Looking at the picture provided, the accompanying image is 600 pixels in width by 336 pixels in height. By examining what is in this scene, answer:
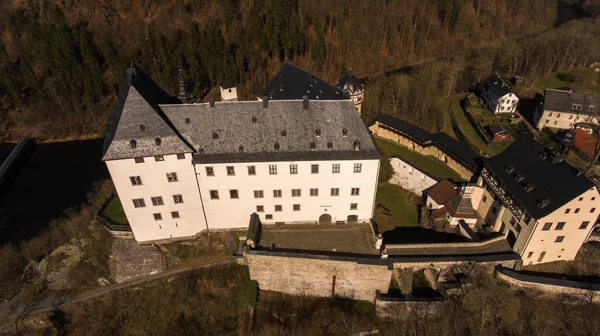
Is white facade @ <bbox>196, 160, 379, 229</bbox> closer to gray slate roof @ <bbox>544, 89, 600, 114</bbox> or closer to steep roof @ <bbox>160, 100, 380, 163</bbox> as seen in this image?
steep roof @ <bbox>160, 100, 380, 163</bbox>

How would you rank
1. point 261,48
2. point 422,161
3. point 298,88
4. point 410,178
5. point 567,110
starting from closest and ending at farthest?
1. point 410,178
2. point 298,88
3. point 422,161
4. point 567,110
5. point 261,48

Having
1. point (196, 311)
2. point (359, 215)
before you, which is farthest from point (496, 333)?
point (196, 311)

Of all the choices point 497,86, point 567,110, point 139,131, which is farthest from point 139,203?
point 567,110

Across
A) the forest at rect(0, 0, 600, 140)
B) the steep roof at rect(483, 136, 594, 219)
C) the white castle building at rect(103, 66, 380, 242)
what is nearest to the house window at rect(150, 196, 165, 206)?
the white castle building at rect(103, 66, 380, 242)

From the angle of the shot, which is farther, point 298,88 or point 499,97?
point 499,97

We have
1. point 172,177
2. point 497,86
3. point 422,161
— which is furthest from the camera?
point 497,86

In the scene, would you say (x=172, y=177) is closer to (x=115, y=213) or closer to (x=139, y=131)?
(x=139, y=131)
